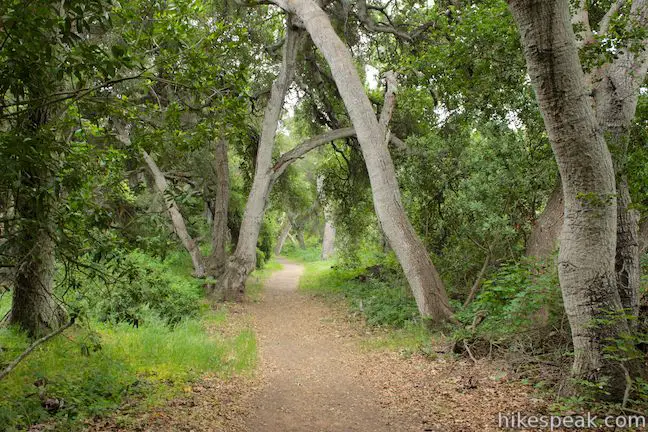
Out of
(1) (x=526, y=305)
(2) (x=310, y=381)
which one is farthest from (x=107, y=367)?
(1) (x=526, y=305)

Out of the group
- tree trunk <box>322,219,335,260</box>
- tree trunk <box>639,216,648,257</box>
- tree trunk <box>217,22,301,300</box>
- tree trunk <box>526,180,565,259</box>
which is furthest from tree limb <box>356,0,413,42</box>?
tree trunk <box>322,219,335,260</box>

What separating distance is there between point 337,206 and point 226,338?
365 inches

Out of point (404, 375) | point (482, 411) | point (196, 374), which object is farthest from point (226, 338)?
point (482, 411)

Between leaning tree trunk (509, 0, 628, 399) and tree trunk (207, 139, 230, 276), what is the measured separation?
1052cm

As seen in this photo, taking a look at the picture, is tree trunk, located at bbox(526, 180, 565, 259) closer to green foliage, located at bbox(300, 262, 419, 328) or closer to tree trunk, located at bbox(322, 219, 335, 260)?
green foliage, located at bbox(300, 262, 419, 328)

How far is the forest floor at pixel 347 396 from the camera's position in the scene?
4637 millimetres

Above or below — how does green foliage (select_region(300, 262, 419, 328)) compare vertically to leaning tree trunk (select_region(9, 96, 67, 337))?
below

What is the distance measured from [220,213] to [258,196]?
65.6 inches

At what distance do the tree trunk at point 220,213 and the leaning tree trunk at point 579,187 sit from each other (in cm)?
1052

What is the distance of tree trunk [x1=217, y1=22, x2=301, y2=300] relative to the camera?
12.6m

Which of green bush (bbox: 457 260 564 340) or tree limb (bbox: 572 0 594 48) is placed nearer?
green bush (bbox: 457 260 564 340)

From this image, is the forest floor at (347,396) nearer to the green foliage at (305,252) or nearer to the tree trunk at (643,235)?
the tree trunk at (643,235)

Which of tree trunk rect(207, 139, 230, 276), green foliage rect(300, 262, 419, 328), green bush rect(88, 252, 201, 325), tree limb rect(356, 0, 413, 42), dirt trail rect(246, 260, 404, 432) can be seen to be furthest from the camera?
tree trunk rect(207, 139, 230, 276)

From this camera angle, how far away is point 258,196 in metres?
12.7
